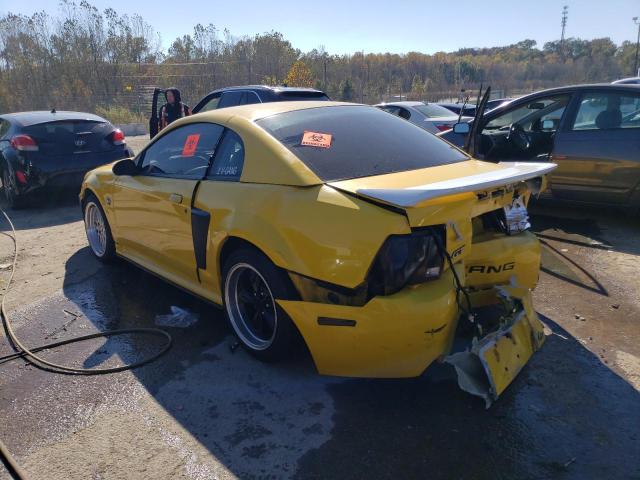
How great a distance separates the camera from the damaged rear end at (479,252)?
2.41 m

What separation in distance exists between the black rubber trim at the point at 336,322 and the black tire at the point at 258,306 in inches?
8.9

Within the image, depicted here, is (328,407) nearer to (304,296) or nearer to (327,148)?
(304,296)

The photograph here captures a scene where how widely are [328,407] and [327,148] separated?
150 cm

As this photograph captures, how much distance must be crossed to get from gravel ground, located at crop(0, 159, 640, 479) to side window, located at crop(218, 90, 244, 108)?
17.8 feet

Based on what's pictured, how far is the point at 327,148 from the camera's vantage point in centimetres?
298

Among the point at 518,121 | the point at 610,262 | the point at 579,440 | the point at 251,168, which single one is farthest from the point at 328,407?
the point at 518,121

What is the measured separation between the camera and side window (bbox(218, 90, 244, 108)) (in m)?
8.46

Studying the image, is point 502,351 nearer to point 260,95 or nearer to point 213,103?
point 260,95

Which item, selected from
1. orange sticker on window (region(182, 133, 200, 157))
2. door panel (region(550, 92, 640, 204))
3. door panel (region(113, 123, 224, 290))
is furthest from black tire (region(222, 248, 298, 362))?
door panel (region(550, 92, 640, 204))

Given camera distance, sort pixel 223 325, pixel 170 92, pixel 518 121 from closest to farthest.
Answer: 1. pixel 223 325
2. pixel 518 121
3. pixel 170 92

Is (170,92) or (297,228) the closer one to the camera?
(297,228)

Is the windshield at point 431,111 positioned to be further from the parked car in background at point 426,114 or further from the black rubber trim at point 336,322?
the black rubber trim at point 336,322

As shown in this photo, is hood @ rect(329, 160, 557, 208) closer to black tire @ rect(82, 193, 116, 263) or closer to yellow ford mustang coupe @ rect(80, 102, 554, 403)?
yellow ford mustang coupe @ rect(80, 102, 554, 403)

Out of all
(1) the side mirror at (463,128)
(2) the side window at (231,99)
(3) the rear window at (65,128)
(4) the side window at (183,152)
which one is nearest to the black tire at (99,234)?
(4) the side window at (183,152)
